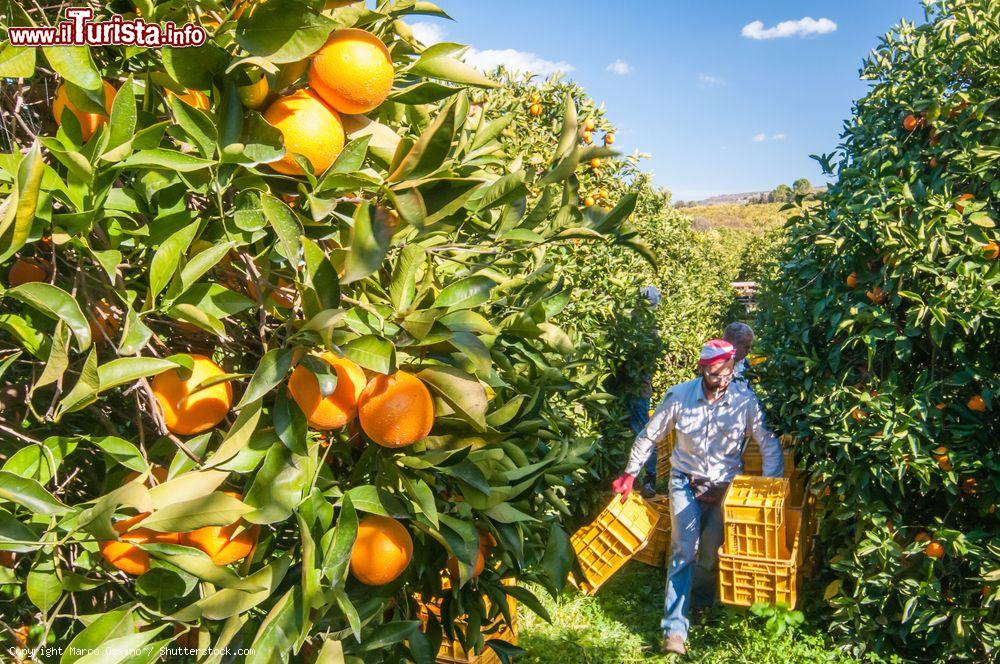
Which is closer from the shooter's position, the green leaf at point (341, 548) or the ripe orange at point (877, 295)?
the green leaf at point (341, 548)

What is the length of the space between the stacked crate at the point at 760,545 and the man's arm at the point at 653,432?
1.74 ft

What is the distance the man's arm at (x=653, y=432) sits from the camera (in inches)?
156

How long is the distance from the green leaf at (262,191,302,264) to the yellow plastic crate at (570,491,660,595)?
3133 mm

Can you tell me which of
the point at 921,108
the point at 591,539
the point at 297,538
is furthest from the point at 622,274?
the point at 297,538

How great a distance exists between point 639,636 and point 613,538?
0.64m

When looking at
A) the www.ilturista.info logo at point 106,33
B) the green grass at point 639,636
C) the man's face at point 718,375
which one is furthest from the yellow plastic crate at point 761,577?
the www.ilturista.info logo at point 106,33

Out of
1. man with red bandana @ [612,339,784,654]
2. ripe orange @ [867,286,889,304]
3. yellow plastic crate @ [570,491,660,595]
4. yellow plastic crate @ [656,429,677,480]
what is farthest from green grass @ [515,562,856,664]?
ripe orange @ [867,286,889,304]

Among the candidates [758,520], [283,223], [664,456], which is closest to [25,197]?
[283,223]

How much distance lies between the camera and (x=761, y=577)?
11.2 feet

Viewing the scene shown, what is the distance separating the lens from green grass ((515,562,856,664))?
3.40 m

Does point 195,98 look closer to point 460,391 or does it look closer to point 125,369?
point 125,369

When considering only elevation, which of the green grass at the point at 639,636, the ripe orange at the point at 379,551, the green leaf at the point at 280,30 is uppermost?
the green leaf at the point at 280,30

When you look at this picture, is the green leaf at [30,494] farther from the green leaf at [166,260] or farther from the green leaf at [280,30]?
the green leaf at [280,30]

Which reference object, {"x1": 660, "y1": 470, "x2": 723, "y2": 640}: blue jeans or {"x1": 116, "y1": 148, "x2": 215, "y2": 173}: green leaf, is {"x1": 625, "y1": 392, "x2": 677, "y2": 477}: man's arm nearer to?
{"x1": 660, "y1": 470, "x2": 723, "y2": 640}: blue jeans
